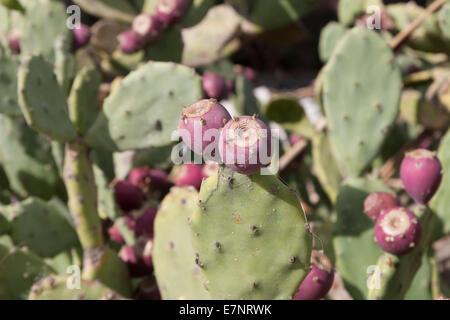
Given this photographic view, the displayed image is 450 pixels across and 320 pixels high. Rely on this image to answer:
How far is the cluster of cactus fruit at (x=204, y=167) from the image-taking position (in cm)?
107

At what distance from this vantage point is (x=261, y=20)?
9.62 feet

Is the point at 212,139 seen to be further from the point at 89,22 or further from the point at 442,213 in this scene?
the point at 89,22

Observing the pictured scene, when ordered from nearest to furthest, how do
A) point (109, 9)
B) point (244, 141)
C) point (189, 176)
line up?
point (244, 141) → point (189, 176) → point (109, 9)

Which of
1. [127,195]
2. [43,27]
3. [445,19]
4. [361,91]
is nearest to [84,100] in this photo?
[127,195]

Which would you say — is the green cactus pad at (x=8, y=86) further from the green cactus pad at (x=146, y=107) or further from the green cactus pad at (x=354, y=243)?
the green cactus pad at (x=354, y=243)

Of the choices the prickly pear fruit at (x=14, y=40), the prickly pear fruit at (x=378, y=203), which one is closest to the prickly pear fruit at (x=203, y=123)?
the prickly pear fruit at (x=378, y=203)

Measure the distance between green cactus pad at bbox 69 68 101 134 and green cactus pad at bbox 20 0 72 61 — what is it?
331 mm

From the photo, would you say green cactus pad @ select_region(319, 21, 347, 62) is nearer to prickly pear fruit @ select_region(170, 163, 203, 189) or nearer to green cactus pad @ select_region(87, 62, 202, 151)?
prickly pear fruit @ select_region(170, 163, 203, 189)

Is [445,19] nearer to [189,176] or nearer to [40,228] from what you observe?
[189,176]

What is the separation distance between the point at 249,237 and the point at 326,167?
110 centimetres

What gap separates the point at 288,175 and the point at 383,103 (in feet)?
2.05

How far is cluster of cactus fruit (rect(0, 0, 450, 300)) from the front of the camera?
3.52 ft

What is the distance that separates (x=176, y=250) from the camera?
4.79 feet
